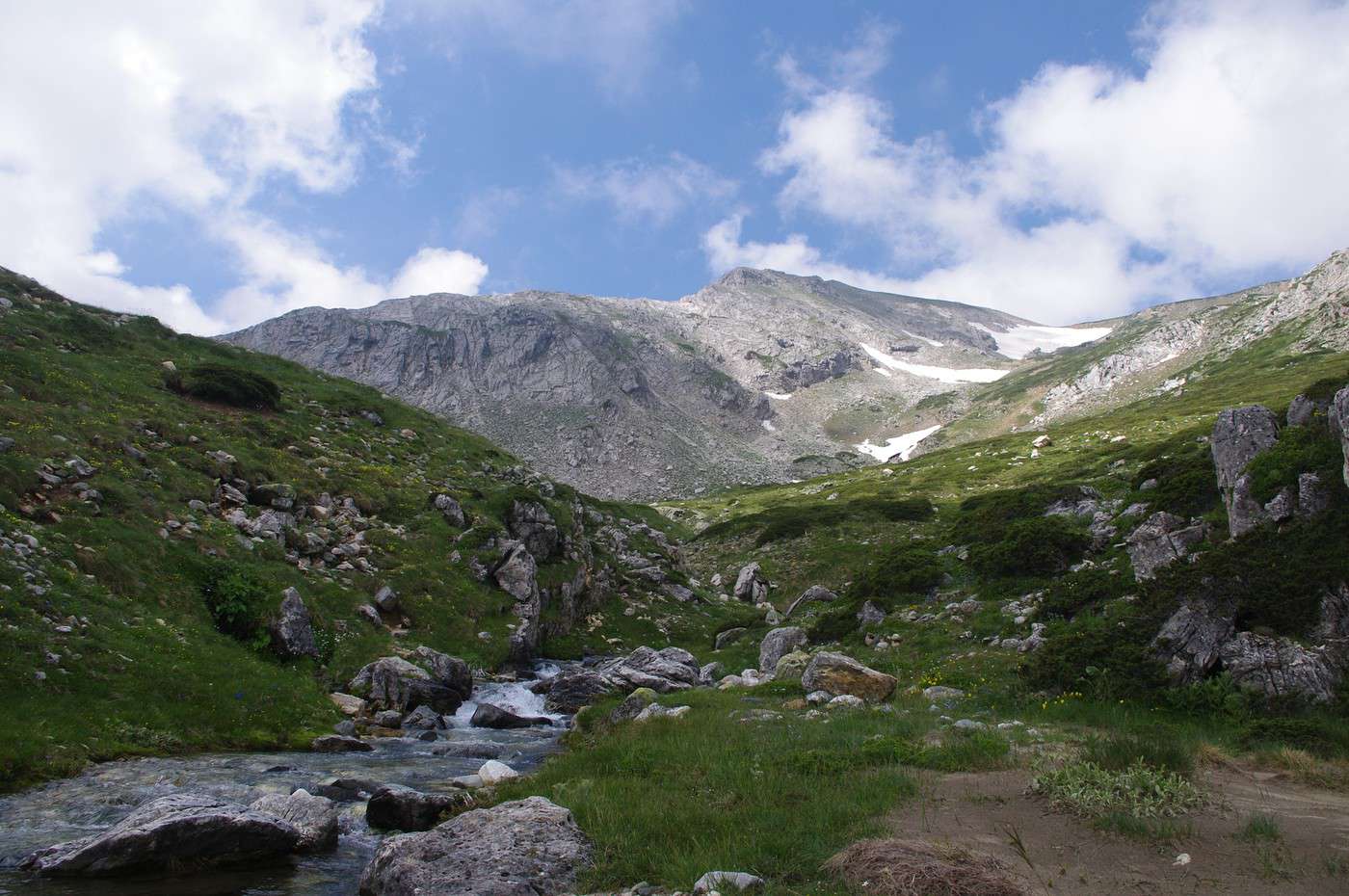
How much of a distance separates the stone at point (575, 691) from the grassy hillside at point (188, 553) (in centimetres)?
387

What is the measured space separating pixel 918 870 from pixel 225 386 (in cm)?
4012

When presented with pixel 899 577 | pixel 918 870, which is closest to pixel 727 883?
pixel 918 870

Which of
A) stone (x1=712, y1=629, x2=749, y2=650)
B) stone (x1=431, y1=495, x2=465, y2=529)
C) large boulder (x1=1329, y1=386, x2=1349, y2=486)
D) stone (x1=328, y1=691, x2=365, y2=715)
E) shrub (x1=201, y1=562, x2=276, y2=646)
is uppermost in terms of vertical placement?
stone (x1=431, y1=495, x2=465, y2=529)

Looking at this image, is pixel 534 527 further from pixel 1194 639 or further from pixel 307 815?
pixel 1194 639

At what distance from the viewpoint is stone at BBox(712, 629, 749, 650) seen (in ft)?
117

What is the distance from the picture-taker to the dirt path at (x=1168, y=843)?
6941mm

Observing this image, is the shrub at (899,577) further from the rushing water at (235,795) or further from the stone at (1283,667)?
the rushing water at (235,795)

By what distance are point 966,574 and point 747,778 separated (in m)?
21.3

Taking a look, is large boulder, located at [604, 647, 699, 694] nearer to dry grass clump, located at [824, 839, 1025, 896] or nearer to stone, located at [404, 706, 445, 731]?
stone, located at [404, 706, 445, 731]

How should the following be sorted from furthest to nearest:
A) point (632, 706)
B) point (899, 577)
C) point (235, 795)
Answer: point (899, 577), point (632, 706), point (235, 795)

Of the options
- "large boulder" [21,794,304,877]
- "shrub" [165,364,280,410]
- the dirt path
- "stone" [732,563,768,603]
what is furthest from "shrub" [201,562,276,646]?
"stone" [732,563,768,603]

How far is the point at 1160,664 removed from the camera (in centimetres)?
1424

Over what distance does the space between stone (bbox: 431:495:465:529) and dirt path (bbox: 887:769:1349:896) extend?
2870 cm

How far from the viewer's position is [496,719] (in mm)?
21609
